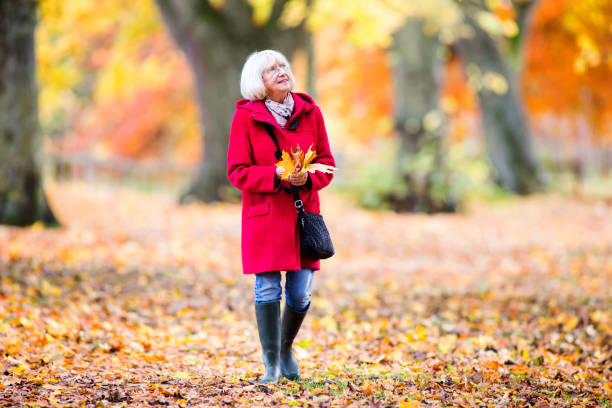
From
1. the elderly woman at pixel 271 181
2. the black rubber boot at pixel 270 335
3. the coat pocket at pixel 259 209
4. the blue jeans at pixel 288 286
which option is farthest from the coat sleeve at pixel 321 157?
the black rubber boot at pixel 270 335

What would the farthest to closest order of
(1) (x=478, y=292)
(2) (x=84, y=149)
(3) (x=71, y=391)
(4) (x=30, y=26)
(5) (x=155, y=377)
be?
(2) (x=84, y=149) < (4) (x=30, y=26) < (1) (x=478, y=292) < (5) (x=155, y=377) < (3) (x=71, y=391)

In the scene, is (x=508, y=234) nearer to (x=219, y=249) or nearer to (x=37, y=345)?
(x=219, y=249)

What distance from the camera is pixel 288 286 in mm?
4402

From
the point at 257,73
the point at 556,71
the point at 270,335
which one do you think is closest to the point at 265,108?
the point at 257,73

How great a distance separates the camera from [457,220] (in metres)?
14.9

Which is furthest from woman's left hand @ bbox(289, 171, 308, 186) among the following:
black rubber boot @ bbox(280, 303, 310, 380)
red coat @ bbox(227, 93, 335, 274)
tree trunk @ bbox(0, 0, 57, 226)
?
tree trunk @ bbox(0, 0, 57, 226)

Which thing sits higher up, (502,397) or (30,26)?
(30,26)

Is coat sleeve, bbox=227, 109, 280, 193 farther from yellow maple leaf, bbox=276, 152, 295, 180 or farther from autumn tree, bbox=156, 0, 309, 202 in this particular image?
autumn tree, bbox=156, 0, 309, 202

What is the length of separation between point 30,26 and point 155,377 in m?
7.17

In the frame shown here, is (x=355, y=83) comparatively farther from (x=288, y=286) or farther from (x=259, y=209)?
(x=259, y=209)

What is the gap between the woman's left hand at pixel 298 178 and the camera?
3.99 metres

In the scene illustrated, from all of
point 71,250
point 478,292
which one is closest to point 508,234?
point 478,292

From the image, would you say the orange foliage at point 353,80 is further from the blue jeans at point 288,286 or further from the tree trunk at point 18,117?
the blue jeans at point 288,286

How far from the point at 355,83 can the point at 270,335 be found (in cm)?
2066
